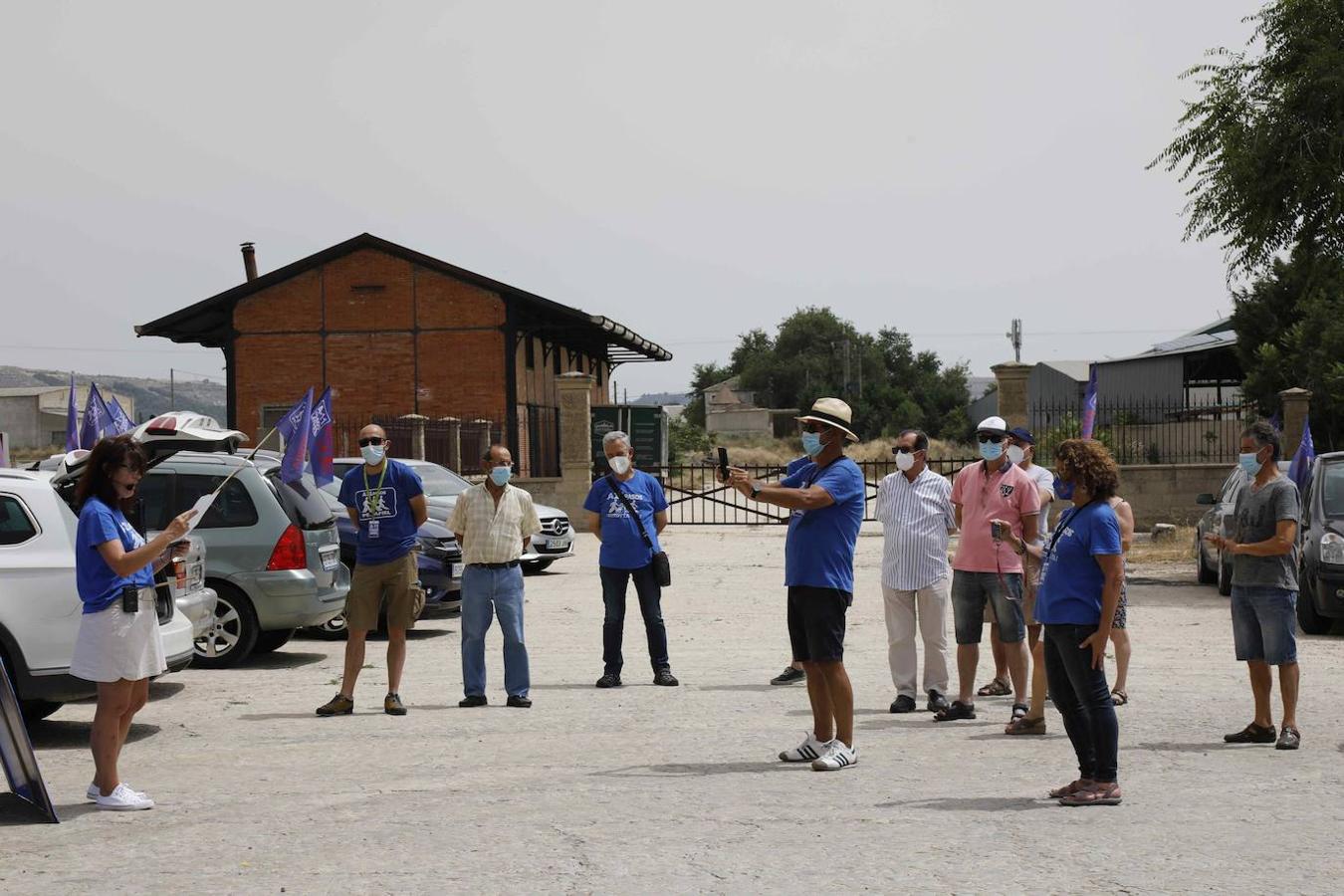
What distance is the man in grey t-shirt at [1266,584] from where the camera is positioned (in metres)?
8.66

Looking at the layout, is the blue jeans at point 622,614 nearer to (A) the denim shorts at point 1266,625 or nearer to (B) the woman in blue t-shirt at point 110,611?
(A) the denim shorts at point 1266,625

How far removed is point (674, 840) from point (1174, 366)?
49.9m

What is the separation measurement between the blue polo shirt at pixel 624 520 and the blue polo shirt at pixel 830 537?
3457 millimetres

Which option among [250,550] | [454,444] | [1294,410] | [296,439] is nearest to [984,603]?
[250,550]

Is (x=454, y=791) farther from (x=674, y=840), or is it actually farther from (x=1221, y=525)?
(x=1221, y=525)

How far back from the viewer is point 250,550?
1245 cm

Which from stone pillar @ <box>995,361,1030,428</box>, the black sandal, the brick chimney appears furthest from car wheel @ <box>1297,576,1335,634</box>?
the brick chimney

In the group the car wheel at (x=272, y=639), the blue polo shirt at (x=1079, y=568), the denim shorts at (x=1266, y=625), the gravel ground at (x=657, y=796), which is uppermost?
the blue polo shirt at (x=1079, y=568)

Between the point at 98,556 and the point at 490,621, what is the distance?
383 cm

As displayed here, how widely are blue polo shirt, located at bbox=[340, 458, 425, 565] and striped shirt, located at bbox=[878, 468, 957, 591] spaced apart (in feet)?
10.2

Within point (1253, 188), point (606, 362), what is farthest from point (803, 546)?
point (606, 362)

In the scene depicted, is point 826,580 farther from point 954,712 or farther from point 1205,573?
point 1205,573

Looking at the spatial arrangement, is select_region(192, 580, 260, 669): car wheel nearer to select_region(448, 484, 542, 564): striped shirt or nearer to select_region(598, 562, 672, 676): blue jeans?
select_region(448, 484, 542, 564): striped shirt

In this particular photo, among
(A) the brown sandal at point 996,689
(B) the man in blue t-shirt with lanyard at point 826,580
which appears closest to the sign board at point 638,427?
(A) the brown sandal at point 996,689
